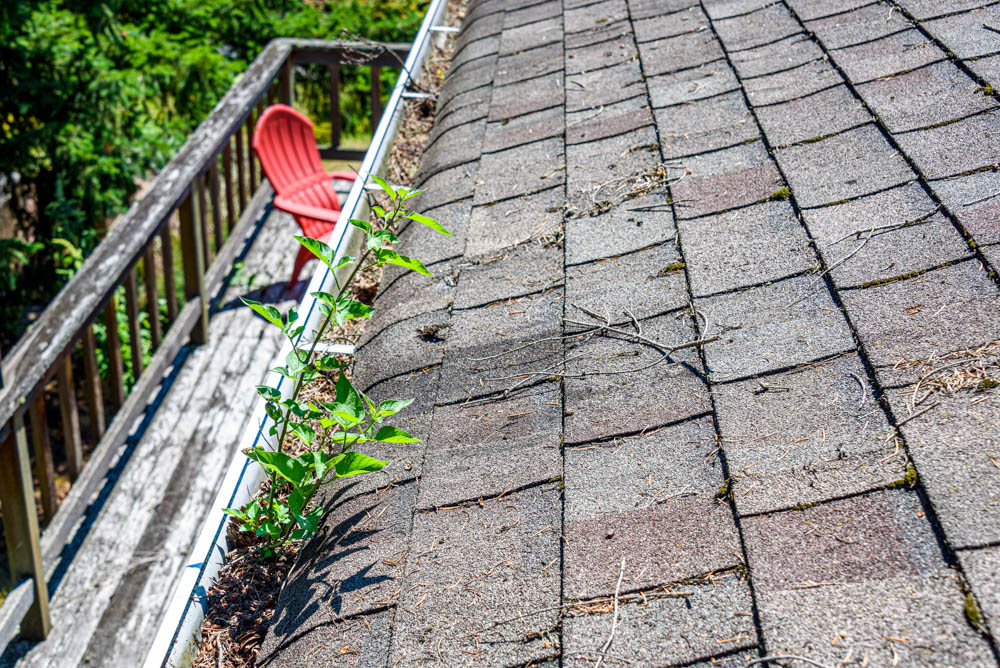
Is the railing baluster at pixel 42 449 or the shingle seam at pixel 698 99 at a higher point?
the shingle seam at pixel 698 99

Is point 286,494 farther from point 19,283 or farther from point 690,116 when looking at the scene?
point 19,283

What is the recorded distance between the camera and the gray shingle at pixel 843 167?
2203 mm

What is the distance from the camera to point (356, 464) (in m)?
1.92

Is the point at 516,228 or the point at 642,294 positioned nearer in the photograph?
the point at 642,294

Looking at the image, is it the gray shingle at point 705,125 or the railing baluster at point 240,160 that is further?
the railing baluster at point 240,160

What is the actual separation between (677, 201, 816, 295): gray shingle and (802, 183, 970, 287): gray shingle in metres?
0.05

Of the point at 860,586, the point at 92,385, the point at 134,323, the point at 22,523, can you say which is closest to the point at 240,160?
the point at 134,323

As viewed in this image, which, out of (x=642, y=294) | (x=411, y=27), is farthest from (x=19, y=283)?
(x=642, y=294)

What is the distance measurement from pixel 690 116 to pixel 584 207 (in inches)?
21.1

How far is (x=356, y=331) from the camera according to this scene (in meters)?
2.80

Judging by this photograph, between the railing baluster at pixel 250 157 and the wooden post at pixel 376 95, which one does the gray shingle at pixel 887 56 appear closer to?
the wooden post at pixel 376 95

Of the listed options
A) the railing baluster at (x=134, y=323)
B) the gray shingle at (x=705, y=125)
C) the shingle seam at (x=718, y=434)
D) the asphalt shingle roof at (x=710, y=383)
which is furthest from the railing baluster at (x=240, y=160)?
the shingle seam at (x=718, y=434)

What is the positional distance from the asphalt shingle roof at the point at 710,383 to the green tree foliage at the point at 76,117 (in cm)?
462

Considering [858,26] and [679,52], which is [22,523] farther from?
[858,26]
